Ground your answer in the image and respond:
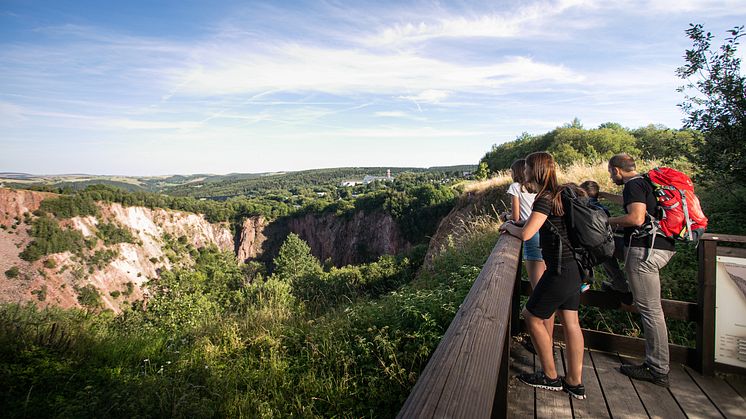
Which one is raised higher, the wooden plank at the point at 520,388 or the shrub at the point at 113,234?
the wooden plank at the point at 520,388

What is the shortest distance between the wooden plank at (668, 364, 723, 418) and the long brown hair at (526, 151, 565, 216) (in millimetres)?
1402

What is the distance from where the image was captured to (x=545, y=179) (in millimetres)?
2484

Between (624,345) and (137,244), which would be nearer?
(624,345)

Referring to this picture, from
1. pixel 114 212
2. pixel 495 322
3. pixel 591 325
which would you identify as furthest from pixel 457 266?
pixel 114 212

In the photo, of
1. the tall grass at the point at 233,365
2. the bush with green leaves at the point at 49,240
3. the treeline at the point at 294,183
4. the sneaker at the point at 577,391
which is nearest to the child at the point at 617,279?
the sneaker at the point at 577,391

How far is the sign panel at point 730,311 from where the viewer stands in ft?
8.38

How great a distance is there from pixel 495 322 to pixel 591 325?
3.36 metres

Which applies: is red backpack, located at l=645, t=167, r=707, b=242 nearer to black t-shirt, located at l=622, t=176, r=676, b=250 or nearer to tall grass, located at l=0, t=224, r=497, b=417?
black t-shirt, located at l=622, t=176, r=676, b=250

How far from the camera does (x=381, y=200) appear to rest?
73.4 meters

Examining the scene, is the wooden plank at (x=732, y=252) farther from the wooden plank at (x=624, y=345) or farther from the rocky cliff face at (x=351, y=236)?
the rocky cliff face at (x=351, y=236)

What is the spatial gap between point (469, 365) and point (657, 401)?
2.19 metres

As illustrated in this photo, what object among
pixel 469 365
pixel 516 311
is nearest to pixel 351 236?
pixel 516 311

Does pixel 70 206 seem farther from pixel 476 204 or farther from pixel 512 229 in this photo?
pixel 512 229

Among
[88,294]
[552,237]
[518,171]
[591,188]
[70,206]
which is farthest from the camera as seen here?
[70,206]
